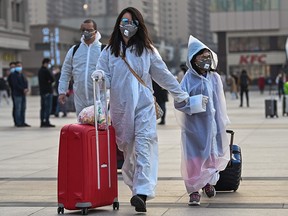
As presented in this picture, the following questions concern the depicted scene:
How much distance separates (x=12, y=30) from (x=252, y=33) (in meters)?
28.2

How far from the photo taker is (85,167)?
6.84 m

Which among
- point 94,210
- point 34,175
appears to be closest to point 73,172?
point 94,210

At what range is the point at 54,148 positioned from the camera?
14.2 meters

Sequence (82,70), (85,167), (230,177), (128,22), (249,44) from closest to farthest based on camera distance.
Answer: (85,167) < (128,22) < (230,177) < (82,70) < (249,44)

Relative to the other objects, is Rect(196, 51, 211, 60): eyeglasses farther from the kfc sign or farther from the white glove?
the kfc sign

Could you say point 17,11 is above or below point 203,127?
above

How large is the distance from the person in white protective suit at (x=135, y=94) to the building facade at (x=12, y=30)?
65366 mm

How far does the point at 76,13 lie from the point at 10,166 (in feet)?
554

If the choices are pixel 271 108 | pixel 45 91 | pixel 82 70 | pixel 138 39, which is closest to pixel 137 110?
pixel 138 39

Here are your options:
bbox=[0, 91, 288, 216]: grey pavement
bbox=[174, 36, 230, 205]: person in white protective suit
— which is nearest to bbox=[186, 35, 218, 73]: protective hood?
bbox=[174, 36, 230, 205]: person in white protective suit

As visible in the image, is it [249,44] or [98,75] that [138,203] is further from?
[249,44]

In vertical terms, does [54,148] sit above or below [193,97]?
below

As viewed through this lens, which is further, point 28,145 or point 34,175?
point 28,145

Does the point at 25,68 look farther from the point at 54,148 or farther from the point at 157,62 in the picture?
the point at 157,62
